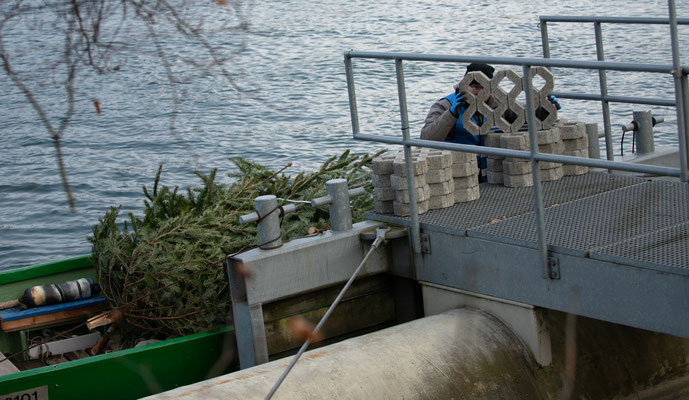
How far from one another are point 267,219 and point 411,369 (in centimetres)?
142

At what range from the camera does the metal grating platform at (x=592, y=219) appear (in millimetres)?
5383

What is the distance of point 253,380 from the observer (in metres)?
5.21

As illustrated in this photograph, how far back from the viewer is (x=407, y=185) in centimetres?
648

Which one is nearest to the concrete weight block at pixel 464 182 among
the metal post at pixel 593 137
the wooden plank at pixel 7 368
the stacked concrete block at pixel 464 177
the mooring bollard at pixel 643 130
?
the stacked concrete block at pixel 464 177

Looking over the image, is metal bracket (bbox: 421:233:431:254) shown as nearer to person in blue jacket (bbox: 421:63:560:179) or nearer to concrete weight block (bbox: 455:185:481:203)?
concrete weight block (bbox: 455:185:481:203)

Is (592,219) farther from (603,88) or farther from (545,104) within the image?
(603,88)

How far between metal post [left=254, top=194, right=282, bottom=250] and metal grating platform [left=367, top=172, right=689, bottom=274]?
31.7 inches

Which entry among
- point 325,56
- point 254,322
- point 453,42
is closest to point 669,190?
point 254,322

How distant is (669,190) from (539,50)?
17.0 m

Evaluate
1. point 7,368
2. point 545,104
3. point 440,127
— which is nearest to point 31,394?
point 7,368

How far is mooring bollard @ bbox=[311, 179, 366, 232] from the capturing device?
6.50m

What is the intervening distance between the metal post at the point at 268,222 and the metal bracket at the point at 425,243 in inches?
Result: 37.4

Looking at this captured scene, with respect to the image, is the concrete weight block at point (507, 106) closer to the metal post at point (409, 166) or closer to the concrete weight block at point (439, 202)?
the concrete weight block at point (439, 202)

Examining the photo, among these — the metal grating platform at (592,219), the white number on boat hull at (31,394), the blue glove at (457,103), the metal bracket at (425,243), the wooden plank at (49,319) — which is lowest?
the white number on boat hull at (31,394)
